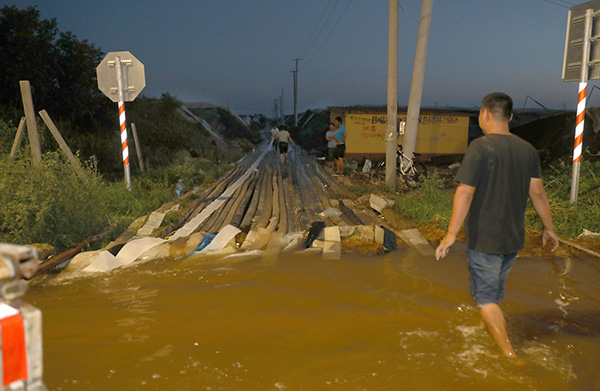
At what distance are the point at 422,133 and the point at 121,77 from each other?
44.7ft

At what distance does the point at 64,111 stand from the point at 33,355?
14.8 meters

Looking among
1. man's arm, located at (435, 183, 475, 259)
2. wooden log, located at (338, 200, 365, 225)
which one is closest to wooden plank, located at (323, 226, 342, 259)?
wooden log, located at (338, 200, 365, 225)

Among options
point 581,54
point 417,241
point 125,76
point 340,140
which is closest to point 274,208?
point 417,241

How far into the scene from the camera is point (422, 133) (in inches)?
737

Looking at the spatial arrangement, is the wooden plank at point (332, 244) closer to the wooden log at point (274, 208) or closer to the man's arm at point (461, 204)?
the wooden log at point (274, 208)

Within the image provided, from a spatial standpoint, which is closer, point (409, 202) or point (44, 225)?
point (44, 225)

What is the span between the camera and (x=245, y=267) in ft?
15.6

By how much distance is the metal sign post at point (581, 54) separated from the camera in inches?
255

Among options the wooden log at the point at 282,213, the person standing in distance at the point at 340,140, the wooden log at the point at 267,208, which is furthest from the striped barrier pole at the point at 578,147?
the person standing in distance at the point at 340,140

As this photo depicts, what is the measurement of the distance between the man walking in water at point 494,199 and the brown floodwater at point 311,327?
43 cm

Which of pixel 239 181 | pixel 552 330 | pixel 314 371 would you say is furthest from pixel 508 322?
pixel 239 181

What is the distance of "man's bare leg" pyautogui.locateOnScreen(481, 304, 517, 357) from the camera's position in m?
2.79

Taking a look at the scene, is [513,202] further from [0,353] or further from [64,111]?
[64,111]

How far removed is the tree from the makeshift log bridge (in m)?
6.83
